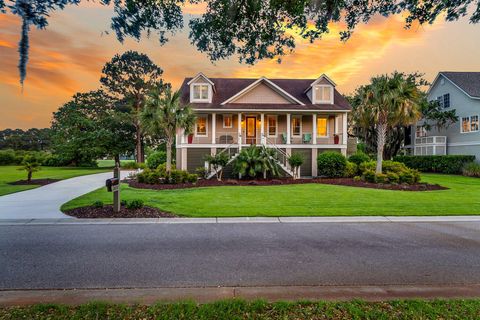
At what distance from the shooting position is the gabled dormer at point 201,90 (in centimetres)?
2344

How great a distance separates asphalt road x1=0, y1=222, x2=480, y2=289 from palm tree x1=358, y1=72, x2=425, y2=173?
37.6 feet

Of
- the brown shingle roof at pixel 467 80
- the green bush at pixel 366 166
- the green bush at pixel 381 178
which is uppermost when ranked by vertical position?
the brown shingle roof at pixel 467 80

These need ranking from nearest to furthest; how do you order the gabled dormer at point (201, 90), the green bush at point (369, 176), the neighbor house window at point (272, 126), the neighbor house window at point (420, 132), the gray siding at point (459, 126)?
the green bush at point (369, 176) < the gabled dormer at point (201, 90) < the neighbor house window at point (272, 126) < the gray siding at point (459, 126) < the neighbor house window at point (420, 132)

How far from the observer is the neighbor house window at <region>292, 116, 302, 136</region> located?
24734 millimetres

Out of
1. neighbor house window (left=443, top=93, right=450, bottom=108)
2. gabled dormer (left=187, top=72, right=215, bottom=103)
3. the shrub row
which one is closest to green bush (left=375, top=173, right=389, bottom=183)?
the shrub row

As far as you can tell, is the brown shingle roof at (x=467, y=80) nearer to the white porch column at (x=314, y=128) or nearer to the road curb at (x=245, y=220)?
the white porch column at (x=314, y=128)

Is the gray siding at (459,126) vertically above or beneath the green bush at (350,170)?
above

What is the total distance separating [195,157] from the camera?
861 inches

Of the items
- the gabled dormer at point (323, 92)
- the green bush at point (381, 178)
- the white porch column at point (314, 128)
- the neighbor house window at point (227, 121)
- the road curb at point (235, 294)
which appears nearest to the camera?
the road curb at point (235, 294)

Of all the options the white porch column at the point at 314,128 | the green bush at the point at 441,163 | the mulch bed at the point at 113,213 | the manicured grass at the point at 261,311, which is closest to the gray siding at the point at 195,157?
the white porch column at the point at 314,128

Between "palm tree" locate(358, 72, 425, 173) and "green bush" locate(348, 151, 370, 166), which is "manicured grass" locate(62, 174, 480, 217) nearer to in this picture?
"palm tree" locate(358, 72, 425, 173)

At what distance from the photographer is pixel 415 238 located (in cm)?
666

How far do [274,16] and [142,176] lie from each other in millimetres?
14102

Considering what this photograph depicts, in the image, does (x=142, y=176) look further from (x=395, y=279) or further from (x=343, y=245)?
(x=395, y=279)
